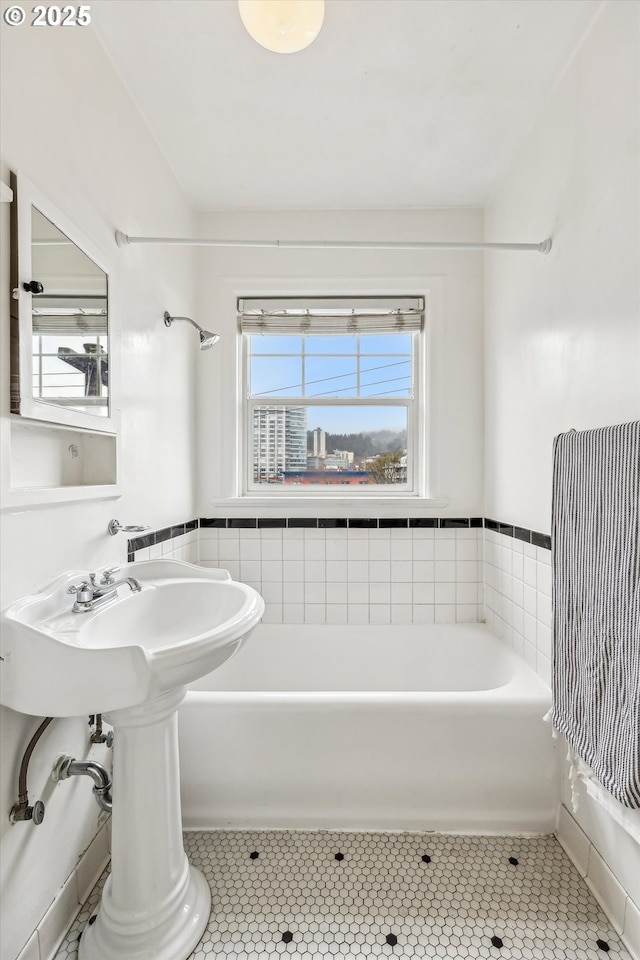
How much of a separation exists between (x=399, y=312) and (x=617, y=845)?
7.25 ft

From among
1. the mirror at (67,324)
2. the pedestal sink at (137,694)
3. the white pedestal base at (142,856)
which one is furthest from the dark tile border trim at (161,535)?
the white pedestal base at (142,856)

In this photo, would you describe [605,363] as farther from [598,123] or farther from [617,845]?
[617,845]

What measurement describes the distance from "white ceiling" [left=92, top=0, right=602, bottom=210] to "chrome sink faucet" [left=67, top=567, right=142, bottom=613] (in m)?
1.59

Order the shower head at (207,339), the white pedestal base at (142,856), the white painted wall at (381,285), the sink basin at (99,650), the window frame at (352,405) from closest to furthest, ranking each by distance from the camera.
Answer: the sink basin at (99,650)
the white pedestal base at (142,856)
the shower head at (207,339)
the white painted wall at (381,285)
the window frame at (352,405)

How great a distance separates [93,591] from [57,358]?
Answer: 1.99ft

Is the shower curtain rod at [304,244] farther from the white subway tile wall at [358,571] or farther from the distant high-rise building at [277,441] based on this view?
the white subway tile wall at [358,571]

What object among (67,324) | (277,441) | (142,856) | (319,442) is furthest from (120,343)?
(142,856)

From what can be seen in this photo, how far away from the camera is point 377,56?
4.66ft

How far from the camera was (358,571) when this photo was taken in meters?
2.31

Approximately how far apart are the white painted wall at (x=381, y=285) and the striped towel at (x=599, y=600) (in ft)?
2.91

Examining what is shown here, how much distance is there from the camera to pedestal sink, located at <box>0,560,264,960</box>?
89 cm

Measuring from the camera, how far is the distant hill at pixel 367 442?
2.44 meters

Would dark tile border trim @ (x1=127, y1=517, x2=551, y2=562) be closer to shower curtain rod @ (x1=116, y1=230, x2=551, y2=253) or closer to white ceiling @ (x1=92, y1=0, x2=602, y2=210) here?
shower curtain rod @ (x1=116, y1=230, x2=551, y2=253)

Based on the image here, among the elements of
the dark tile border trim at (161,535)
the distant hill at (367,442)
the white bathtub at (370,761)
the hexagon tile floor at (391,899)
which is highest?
the distant hill at (367,442)
